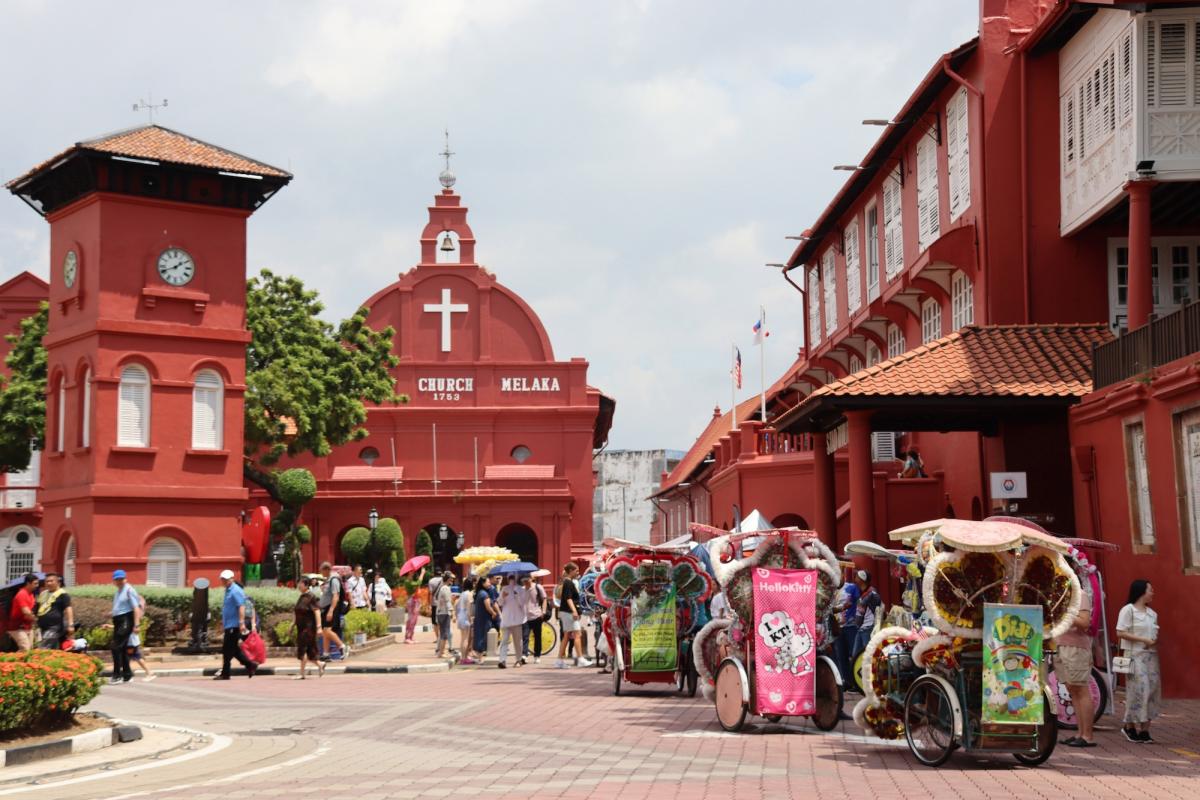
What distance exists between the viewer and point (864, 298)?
34.6 m

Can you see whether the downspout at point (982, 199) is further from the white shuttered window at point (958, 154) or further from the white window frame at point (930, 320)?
the white window frame at point (930, 320)

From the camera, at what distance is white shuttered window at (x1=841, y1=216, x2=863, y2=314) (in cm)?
3534

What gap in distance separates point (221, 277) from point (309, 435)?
39.3 feet

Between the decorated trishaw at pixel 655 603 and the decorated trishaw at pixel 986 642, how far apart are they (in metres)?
6.90

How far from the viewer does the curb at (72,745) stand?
1302 cm

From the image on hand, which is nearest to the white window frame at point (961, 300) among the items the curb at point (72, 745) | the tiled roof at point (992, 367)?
the tiled roof at point (992, 367)

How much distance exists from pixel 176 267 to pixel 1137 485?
73.0 feet

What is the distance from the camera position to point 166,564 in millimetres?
34094

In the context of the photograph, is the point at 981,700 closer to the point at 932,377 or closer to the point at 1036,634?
the point at 1036,634

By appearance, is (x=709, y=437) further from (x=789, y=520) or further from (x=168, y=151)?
(x=168, y=151)

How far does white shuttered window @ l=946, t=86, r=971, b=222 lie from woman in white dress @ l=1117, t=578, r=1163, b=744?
41.9 feet

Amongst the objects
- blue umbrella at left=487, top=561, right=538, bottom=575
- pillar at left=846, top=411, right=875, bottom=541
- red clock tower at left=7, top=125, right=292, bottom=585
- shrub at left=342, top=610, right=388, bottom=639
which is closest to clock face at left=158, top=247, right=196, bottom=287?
red clock tower at left=7, top=125, right=292, bottom=585

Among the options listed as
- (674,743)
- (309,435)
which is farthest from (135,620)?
(309,435)

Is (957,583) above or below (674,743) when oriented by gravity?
above
